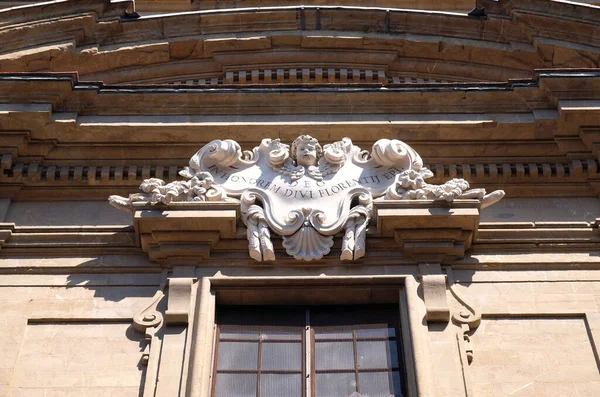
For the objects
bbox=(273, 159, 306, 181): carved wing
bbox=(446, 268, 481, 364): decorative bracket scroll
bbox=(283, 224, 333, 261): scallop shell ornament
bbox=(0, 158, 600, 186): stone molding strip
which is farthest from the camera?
bbox=(0, 158, 600, 186): stone molding strip

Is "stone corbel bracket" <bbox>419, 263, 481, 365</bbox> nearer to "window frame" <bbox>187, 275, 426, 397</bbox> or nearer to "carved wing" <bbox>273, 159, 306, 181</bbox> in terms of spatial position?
"window frame" <bbox>187, 275, 426, 397</bbox>

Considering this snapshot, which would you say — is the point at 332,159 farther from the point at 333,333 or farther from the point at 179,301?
the point at 179,301

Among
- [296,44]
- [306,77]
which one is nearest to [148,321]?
[306,77]

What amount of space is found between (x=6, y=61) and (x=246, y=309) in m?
5.78

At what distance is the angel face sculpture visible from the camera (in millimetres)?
15594

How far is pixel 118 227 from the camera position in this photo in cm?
1559

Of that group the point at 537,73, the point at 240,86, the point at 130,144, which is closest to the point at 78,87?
the point at 130,144

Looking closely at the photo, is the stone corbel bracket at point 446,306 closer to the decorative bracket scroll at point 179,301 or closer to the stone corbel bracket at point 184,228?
the stone corbel bracket at point 184,228

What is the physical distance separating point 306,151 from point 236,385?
3.20 meters

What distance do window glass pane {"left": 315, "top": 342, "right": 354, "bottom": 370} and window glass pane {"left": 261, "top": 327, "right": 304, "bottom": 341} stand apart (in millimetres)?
276

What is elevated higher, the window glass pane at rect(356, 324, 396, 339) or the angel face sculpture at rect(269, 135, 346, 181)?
the angel face sculpture at rect(269, 135, 346, 181)

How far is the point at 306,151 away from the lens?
15727 mm

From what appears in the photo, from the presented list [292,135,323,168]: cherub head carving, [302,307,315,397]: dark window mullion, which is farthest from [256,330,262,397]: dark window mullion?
[292,135,323,168]: cherub head carving

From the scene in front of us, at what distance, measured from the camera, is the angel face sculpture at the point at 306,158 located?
15.6 metres
